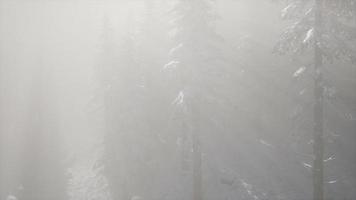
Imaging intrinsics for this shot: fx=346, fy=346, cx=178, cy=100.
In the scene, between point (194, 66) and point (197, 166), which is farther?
point (194, 66)

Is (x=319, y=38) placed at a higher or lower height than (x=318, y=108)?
higher

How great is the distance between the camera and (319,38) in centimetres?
1544

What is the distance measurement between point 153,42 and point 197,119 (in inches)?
1389

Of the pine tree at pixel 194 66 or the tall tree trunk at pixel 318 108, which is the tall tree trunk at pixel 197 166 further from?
the tall tree trunk at pixel 318 108

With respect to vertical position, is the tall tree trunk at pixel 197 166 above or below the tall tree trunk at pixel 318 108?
Result: below

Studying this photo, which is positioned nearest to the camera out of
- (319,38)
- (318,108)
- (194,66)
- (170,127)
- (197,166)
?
(319,38)

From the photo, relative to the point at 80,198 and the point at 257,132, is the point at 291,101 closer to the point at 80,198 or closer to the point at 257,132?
the point at 257,132

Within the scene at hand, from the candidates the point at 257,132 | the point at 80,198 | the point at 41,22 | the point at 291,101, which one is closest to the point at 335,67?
the point at 291,101

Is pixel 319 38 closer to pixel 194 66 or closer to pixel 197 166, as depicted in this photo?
pixel 194 66

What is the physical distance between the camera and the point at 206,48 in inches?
813

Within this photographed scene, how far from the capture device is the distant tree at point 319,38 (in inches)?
606

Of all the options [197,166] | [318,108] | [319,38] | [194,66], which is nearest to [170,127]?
[197,166]

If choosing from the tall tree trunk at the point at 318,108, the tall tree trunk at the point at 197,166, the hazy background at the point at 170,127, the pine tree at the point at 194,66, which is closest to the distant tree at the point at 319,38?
the tall tree trunk at the point at 318,108

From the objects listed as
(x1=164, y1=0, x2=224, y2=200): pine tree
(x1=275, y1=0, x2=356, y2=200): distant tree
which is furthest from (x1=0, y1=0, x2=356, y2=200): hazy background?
(x1=275, y1=0, x2=356, y2=200): distant tree
